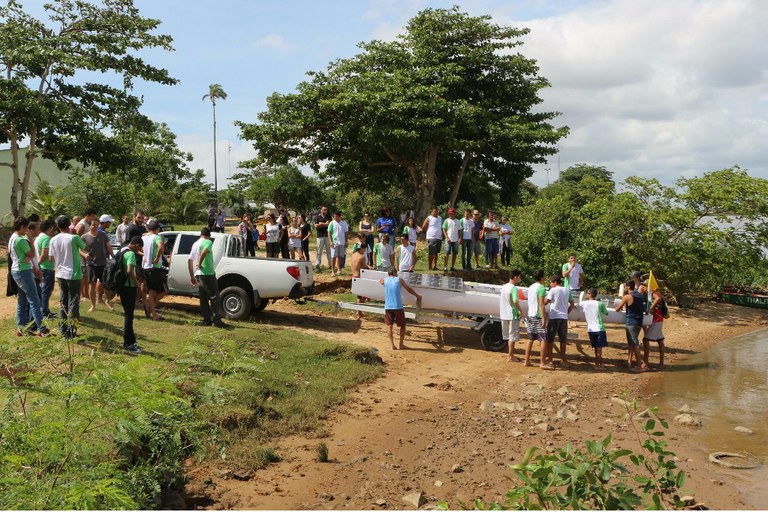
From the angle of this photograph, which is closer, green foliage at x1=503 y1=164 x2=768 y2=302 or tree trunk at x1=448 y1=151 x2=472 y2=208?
green foliage at x1=503 y1=164 x2=768 y2=302

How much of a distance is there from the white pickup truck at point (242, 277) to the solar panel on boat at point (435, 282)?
2.12 meters

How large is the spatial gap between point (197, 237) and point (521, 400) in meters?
7.35

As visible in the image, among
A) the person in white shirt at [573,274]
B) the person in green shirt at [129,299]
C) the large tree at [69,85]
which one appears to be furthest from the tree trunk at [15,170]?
the person in white shirt at [573,274]

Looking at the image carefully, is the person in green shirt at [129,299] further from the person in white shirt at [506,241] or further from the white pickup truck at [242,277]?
the person in white shirt at [506,241]

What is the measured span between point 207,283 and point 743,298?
1837 cm

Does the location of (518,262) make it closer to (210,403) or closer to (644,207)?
(644,207)

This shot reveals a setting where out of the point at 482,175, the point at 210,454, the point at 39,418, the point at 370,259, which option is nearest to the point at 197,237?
the point at 370,259

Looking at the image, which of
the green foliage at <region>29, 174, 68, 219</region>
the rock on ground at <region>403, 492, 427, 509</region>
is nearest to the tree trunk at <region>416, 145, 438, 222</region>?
the green foliage at <region>29, 174, 68, 219</region>

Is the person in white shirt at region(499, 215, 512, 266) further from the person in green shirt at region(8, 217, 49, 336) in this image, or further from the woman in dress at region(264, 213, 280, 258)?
the person in green shirt at region(8, 217, 49, 336)

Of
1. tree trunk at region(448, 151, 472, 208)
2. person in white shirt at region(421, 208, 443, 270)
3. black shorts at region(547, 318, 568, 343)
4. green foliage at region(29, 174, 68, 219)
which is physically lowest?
black shorts at region(547, 318, 568, 343)

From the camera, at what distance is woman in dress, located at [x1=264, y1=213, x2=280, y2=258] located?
1928 centimetres

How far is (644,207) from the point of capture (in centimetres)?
2127

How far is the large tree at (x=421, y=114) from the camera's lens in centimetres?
2675

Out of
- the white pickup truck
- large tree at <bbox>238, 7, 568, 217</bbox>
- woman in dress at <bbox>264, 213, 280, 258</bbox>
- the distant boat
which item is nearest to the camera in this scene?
the white pickup truck
